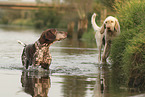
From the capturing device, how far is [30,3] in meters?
88.8

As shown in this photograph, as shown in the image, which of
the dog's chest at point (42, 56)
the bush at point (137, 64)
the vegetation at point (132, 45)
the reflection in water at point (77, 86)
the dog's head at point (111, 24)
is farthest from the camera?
the dog's head at point (111, 24)

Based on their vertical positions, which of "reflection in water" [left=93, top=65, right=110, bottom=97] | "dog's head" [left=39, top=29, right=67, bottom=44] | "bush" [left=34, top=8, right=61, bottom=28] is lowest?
"reflection in water" [left=93, top=65, right=110, bottom=97]

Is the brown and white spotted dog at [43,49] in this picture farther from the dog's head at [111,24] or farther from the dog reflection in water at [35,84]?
the dog's head at [111,24]

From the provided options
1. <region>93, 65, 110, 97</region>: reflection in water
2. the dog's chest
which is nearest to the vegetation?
<region>93, 65, 110, 97</region>: reflection in water

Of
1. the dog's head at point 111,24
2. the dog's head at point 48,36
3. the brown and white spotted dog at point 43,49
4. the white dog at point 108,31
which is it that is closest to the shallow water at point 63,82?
the brown and white spotted dog at point 43,49

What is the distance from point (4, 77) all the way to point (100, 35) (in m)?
4.53

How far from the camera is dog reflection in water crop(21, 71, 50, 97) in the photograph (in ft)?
26.5

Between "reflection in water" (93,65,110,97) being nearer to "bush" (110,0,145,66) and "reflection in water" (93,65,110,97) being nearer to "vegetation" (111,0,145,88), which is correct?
"vegetation" (111,0,145,88)

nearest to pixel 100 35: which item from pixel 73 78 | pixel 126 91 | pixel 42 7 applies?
pixel 73 78

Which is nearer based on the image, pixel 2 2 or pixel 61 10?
pixel 61 10

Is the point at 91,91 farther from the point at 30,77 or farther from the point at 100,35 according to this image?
the point at 100,35

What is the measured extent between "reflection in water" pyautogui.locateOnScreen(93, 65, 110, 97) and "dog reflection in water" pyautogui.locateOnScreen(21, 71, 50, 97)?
100cm

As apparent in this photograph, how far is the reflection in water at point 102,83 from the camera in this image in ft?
26.2

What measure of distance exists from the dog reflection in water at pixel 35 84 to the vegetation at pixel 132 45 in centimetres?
188
